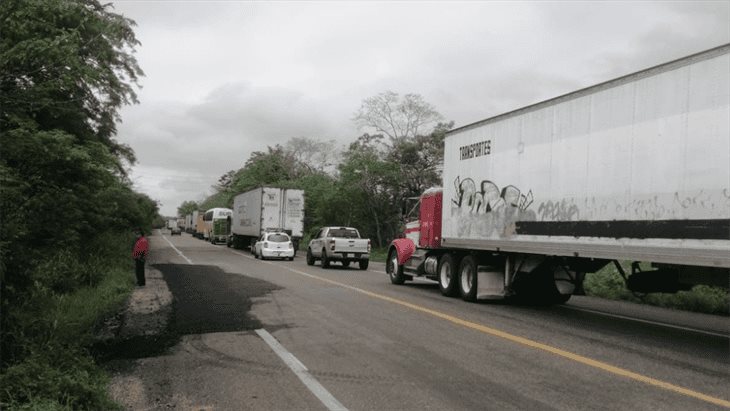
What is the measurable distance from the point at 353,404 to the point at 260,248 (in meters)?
24.6

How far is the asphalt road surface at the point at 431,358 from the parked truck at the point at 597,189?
1010 millimetres

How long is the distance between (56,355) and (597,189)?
766 cm

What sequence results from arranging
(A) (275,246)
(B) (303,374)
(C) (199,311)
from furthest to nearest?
(A) (275,246), (C) (199,311), (B) (303,374)

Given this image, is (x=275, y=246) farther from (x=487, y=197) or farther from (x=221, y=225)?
(x=221, y=225)

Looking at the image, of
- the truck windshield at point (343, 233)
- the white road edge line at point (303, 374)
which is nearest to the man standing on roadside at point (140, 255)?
the white road edge line at point (303, 374)

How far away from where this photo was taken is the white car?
93.5 ft

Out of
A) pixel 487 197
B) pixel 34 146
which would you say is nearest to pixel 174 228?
pixel 487 197

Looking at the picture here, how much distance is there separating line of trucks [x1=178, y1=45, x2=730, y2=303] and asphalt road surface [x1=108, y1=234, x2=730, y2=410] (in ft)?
3.41

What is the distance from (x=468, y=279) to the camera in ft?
43.4

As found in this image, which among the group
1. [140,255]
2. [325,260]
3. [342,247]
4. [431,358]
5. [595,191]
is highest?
[595,191]

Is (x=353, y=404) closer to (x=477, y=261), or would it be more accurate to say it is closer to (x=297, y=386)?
(x=297, y=386)

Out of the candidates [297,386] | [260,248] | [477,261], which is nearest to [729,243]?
[297,386]

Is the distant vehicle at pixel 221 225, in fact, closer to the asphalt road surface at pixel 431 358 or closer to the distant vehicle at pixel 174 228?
the distant vehicle at pixel 174 228

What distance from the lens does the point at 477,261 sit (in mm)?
12891
